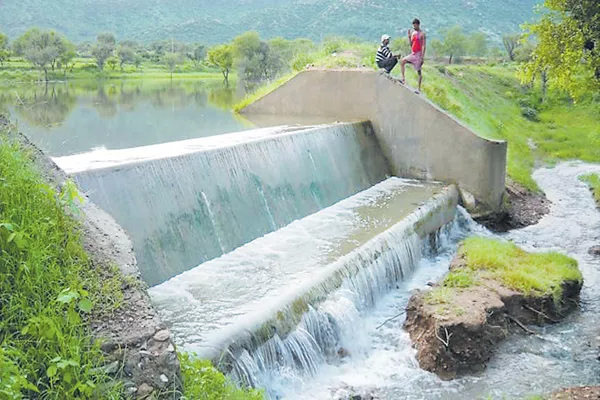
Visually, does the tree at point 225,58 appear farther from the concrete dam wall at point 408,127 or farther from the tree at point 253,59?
the concrete dam wall at point 408,127

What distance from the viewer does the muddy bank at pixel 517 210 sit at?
11.9m

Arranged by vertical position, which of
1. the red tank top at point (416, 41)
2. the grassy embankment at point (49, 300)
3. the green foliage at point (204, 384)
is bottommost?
the green foliage at point (204, 384)

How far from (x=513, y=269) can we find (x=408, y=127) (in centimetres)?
459

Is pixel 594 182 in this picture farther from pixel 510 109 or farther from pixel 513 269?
pixel 510 109

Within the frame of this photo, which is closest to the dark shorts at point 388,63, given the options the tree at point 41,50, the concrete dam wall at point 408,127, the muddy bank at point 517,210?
the concrete dam wall at point 408,127

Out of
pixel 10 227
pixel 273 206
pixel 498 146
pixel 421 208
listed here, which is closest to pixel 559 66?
pixel 498 146

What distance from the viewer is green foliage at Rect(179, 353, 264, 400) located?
13.2ft

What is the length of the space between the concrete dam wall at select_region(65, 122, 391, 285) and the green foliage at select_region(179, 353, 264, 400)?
2510 mm

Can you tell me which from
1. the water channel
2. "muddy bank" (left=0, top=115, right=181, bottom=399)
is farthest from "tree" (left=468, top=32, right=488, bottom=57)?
"muddy bank" (left=0, top=115, right=181, bottom=399)

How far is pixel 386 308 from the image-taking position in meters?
7.71

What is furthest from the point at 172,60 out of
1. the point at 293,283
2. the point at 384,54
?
the point at 293,283

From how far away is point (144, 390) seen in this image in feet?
12.3

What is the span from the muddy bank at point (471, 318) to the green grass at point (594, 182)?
6.02 m

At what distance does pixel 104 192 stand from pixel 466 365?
417 centimetres
